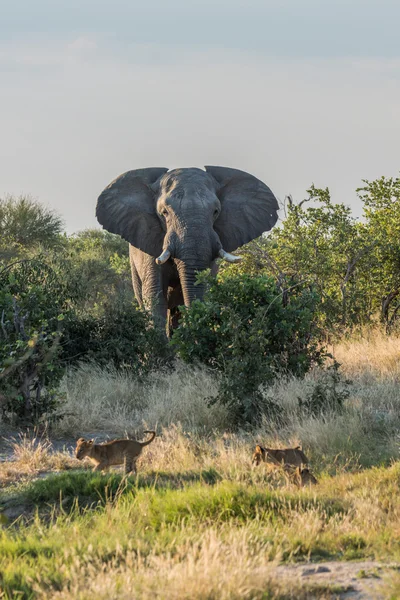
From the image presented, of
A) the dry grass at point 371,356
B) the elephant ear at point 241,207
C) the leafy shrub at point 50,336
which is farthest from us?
the elephant ear at point 241,207

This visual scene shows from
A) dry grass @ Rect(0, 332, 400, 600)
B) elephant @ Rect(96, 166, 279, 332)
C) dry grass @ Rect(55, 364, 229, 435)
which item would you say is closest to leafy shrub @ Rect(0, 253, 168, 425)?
dry grass @ Rect(55, 364, 229, 435)

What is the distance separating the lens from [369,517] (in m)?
6.09

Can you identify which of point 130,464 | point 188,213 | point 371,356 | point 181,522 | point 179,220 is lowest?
point 181,522

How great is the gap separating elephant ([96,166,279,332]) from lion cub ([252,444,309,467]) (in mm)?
7496

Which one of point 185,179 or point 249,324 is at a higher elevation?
point 185,179

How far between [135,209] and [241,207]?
2.00 metres

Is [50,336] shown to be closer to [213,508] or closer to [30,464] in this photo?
[30,464]

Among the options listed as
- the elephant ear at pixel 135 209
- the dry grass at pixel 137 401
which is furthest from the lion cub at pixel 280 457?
the elephant ear at pixel 135 209

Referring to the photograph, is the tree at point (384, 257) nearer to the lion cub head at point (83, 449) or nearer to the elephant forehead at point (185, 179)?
the elephant forehead at point (185, 179)

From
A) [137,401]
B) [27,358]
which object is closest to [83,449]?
[27,358]

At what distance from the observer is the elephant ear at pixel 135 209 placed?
55.5ft

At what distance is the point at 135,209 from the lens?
55.8 ft

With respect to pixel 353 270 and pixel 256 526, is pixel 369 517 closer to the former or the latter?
pixel 256 526

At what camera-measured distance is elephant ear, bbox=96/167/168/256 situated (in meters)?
16.9
